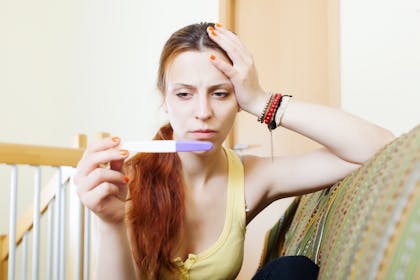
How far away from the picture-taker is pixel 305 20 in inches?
87.0

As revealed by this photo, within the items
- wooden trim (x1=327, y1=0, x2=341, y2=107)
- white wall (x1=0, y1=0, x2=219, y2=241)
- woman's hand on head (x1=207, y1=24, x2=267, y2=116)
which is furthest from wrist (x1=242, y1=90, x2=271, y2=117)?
white wall (x1=0, y1=0, x2=219, y2=241)

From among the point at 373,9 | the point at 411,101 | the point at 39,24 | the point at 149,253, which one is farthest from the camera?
the point at 39,24

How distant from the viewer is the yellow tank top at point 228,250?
0.91 metres

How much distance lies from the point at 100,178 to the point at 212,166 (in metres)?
0.41

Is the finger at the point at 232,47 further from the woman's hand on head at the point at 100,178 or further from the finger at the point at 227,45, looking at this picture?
the woman's hand on head at the point at 100,178

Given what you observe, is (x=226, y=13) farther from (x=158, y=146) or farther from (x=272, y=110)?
(x=158, y=146)

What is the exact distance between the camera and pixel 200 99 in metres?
0.85

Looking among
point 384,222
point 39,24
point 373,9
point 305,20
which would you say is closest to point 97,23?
point 39,24

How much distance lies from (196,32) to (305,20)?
1420 mm

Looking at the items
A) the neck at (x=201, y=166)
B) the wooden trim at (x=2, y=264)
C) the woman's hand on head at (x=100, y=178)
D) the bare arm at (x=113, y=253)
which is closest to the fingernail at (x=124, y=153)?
the woman's hand on head at (x=100, y=178)

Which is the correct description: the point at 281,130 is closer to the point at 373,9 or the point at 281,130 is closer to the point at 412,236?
the point at 373,9

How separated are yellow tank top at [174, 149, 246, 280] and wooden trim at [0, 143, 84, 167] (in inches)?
20.6

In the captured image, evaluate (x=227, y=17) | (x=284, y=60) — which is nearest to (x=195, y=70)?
(x=284, y=60)

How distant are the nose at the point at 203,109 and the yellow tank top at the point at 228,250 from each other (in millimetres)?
227
